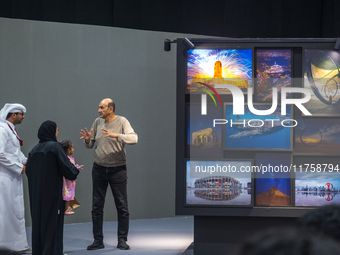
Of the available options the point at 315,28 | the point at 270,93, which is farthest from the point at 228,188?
the point at 315,28

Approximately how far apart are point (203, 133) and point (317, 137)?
108cm

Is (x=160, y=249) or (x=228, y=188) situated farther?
(x=160, y=249)

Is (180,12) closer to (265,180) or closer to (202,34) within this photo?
(202,34)

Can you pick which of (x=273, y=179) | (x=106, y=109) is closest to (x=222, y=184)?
(x=273, y=179)

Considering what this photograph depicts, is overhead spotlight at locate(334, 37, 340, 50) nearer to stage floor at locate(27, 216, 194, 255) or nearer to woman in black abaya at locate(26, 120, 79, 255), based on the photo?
stage floor at locate(27, 216, 194, 255)

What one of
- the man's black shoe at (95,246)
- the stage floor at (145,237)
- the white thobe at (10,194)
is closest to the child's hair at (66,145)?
the white thobe at (10,194)

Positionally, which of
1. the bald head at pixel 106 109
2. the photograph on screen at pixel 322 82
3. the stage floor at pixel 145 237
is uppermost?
the photograph on screen at pixel 322 82

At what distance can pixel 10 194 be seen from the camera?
182 inches

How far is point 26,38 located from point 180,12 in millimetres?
2418

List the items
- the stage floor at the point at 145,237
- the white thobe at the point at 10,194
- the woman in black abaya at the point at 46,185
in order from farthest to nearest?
the stage floor at the point at 145,237 → the white thobe at the point at 10,194 → the woman in black abaya at the point at 46,185

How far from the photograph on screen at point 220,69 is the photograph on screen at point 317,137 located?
665 mm

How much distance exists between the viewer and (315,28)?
7.61 meters

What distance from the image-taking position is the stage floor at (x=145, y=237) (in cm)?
474

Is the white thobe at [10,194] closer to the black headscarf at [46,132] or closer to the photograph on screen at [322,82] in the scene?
the black headscarf at [46,132]
